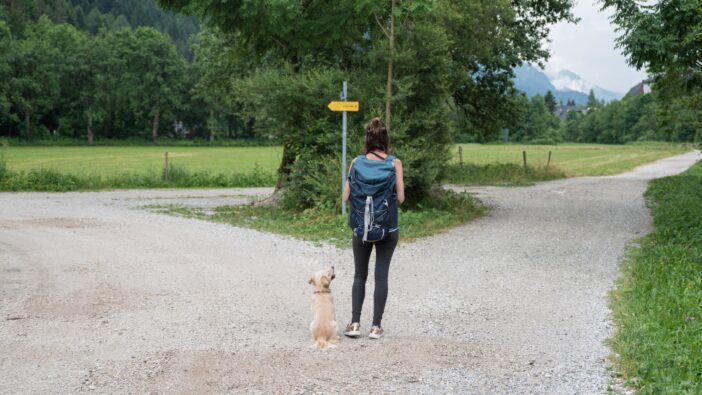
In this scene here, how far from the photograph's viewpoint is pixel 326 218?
14.8 meters

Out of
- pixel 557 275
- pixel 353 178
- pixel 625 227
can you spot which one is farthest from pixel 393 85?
pixel 353 178

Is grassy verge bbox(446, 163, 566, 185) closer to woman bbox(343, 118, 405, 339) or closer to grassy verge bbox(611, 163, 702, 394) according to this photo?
grassy verge bbox(611, 163, 702, 394)

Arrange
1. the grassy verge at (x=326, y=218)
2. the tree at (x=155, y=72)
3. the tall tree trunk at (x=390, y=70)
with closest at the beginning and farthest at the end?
the grassy verge at (x=326, y=218) → the tall tree trunk at (x=390, y=70) → the tree at (x=155, y=72)

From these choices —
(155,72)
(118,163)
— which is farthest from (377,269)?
(155,72)

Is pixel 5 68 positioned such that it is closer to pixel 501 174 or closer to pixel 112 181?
pixel 112 181

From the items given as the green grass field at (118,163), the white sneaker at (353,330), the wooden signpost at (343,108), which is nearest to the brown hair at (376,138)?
the white sneaker at (353,330)

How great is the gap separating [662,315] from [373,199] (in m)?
3.05

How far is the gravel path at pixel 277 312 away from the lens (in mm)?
5281

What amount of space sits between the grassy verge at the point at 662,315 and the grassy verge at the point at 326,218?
4112mm

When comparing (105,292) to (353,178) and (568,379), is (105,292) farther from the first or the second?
(568,379)

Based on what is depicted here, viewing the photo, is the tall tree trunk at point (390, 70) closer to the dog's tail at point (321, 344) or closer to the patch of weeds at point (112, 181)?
the dog's tail at point (321, 344)

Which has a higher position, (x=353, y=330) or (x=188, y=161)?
(x=353, y=330)

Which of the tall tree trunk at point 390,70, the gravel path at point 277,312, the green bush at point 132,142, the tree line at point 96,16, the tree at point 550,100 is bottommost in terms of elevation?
the gravel path at point 277,312

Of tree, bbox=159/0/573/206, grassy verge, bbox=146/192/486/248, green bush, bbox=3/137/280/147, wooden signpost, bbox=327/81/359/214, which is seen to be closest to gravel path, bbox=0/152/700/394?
grassy verge, bbox=146/192/486/248
